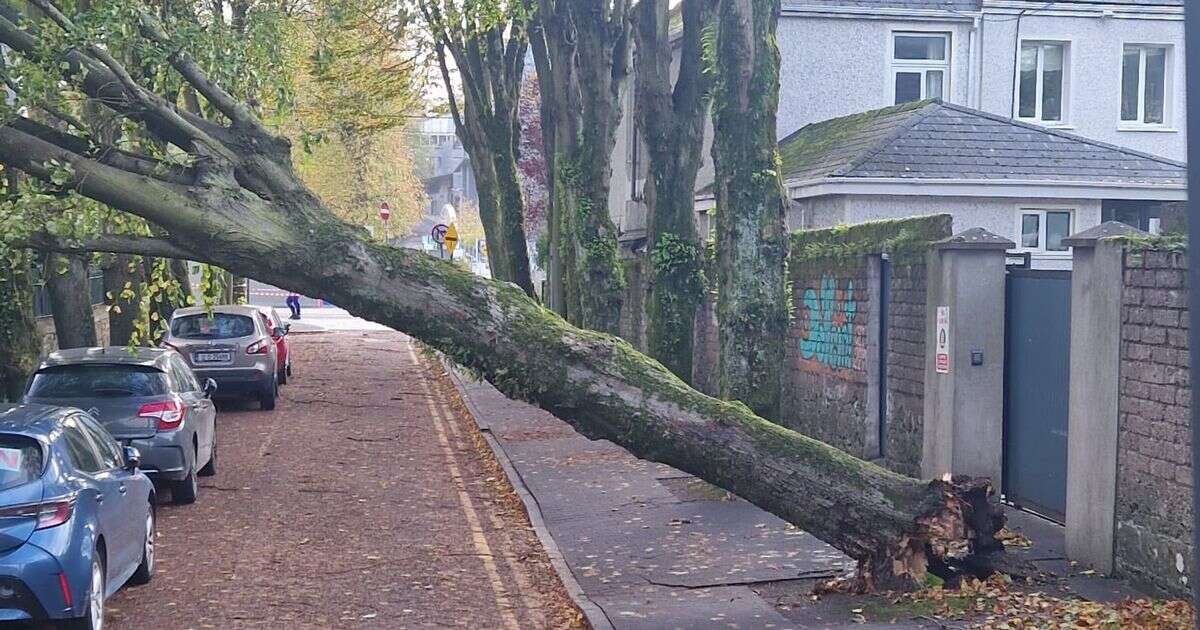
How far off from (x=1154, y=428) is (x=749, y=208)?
4838 mm

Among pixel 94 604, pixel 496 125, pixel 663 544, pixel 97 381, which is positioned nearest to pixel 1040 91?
pixel 496 125

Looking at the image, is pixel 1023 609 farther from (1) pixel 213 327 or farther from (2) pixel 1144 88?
(2) pixel 1144 88

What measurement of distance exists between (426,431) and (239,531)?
28.1ft

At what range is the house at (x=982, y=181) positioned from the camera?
19406 millimetres

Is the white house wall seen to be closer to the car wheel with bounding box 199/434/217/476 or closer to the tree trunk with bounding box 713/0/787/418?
the tree trunk with bounding box 713/0/787/418

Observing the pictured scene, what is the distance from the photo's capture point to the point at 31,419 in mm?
8523

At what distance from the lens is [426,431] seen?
20.8 m

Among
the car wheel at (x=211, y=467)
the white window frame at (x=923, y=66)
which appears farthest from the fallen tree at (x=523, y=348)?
the white window frame at (x=923, y=66)

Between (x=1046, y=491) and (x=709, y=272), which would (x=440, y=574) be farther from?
(x=709, y=272)

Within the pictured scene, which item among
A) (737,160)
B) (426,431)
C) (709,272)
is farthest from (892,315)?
(426,431)

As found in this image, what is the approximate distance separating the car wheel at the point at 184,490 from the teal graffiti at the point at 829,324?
6811mm

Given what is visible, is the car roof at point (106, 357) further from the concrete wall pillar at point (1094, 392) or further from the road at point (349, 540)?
the concrete wall pillar at point (1094, 392)

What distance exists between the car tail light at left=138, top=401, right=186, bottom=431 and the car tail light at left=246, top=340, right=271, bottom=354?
9705mm

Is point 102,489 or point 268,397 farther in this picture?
point 268,397
